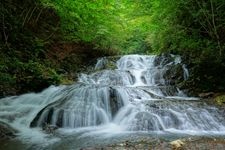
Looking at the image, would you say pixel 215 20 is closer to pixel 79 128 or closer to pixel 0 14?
pixel 79 128

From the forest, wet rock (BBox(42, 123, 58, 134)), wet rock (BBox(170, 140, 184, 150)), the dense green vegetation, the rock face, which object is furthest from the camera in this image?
the dense green vegetation

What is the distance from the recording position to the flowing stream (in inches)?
285

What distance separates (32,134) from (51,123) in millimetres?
Answer: 814

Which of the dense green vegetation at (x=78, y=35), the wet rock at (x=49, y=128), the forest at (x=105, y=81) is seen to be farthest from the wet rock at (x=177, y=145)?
the dense green vegetation at (x=78, y=35)

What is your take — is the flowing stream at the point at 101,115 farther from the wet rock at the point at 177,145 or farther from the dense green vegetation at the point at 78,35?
the wet rock at the point at 177,145

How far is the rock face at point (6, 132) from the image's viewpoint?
6981 millimetres

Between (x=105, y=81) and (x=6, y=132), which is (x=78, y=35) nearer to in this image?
(x=105, y=81)

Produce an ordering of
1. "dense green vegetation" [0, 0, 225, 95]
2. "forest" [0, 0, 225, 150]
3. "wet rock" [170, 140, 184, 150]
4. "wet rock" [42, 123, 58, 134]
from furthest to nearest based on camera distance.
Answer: "dense green vegetation" [0, 0, 225, 95] → "wet rock" [42, 123, 58, 134] → "forest" [0, 0, 225, 150] → "wet rock" [170, 140, 184, 150]

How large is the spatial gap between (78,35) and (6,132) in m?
8.42

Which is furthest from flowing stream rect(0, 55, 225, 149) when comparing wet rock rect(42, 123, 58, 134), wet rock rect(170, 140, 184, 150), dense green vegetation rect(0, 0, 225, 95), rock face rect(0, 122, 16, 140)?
wet rock rect(170, 140, 184, 150)

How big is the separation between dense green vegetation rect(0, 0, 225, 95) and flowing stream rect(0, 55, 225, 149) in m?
0.99

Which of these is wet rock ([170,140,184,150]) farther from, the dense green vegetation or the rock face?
the dense green vegetation

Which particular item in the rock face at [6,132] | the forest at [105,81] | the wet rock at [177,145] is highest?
the forest at [105,81]

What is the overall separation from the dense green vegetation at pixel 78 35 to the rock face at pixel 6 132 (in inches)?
57.6
